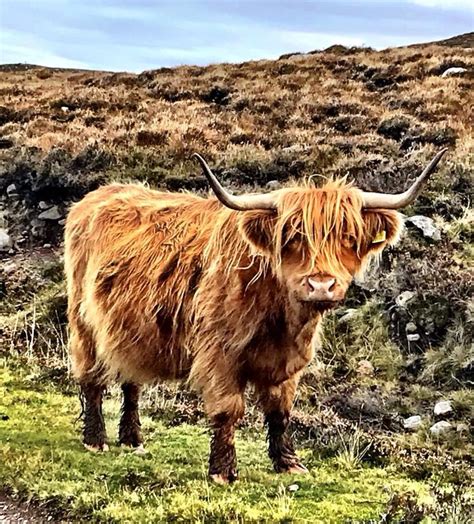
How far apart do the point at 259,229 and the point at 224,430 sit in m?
1.18

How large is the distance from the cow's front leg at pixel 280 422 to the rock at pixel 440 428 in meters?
1.28

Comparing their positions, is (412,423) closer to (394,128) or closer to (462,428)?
(462,428)

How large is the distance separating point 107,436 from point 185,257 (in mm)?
1652

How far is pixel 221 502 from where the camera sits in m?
4.48

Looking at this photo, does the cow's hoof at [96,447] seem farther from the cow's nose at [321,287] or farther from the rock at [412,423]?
the cow's nose at [321,287]

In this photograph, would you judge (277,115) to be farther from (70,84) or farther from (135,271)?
(135,271)

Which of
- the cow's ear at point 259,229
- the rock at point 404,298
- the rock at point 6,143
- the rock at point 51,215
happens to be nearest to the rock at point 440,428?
the rock at point 404,298

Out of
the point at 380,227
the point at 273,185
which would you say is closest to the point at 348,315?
the point at 380,227

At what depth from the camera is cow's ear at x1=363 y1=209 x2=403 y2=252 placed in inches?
175

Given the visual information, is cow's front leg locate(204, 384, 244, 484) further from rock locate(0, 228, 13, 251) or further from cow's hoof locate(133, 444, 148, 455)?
rock locate(0, 228, 13, 251)

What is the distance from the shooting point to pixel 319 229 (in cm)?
421

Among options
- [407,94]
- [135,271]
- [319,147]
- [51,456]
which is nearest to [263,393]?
[135,271]

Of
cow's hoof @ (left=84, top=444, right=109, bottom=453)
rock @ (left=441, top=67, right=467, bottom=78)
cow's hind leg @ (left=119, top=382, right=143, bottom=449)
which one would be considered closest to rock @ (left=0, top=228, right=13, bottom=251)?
cow's hind leg @ (left=119, top=382, right=143, bottom=449)

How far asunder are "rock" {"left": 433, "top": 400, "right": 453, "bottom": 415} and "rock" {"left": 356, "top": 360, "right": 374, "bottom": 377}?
3.07 feet
